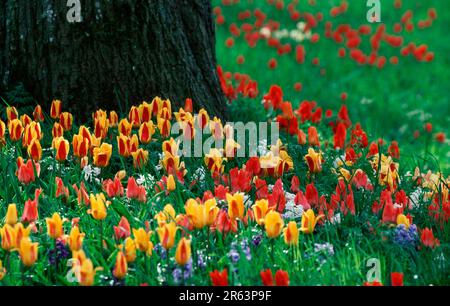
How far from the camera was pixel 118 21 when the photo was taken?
15.0ft

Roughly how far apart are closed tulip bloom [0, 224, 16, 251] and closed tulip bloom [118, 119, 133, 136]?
1288 millimetres

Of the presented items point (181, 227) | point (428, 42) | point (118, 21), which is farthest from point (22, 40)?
point (428, 42)

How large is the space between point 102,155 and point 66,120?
65 cm

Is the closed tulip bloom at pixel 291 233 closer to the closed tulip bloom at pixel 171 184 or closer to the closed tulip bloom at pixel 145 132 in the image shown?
the closed tulip bloom at pixel 171 184

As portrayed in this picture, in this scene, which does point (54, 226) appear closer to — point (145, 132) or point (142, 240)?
point (142, 240)

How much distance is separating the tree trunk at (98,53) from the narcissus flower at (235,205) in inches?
62.3

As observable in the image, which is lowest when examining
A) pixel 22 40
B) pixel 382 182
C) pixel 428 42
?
pixel 382 182

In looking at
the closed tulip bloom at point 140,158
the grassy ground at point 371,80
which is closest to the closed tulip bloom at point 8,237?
the closed tulip bloom at point 140,158

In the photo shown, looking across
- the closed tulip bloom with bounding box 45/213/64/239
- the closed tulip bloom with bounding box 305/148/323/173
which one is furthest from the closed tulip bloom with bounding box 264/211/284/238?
the closed tulip bloom with bounding box 305/148/323/173

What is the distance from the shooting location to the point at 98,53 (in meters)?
4.58

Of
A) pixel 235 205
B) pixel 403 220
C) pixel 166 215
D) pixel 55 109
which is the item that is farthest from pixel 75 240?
pixel 55 109

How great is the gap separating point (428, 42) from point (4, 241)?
7.81m

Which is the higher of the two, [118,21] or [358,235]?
[118,21]

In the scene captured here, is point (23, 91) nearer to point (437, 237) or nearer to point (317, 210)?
point (317, 210)
